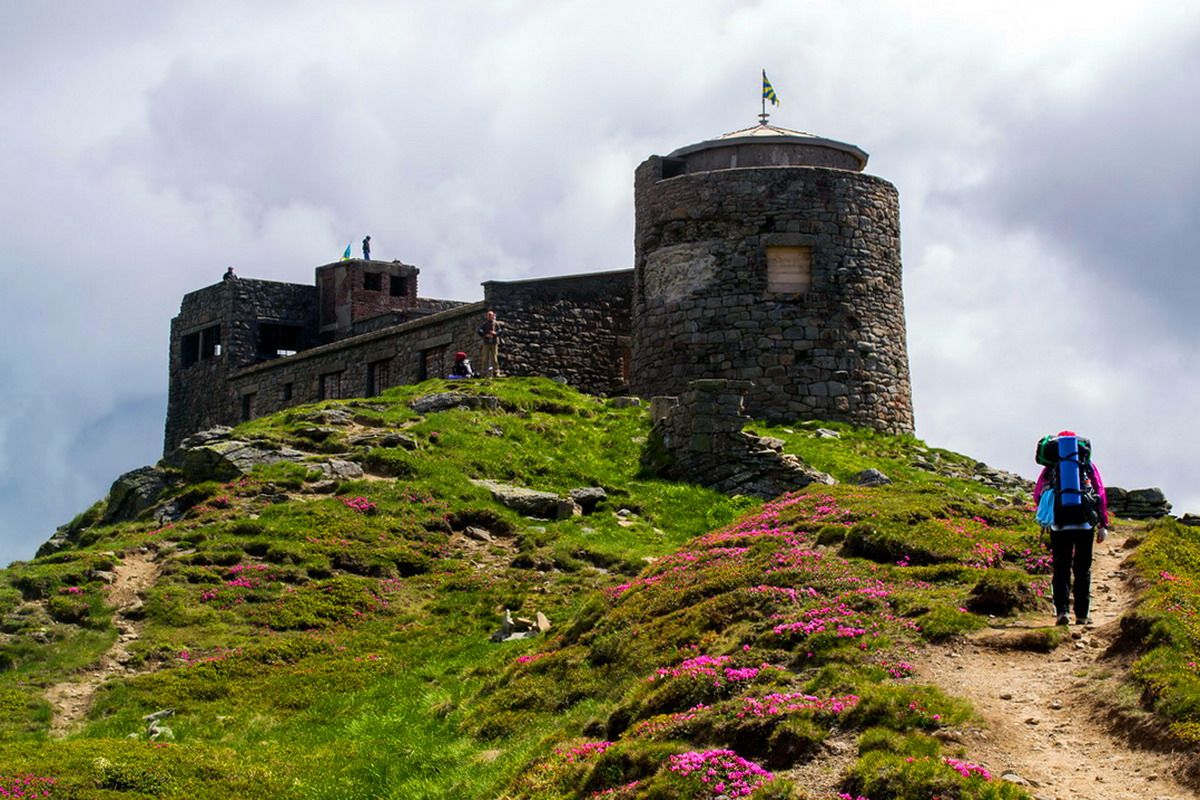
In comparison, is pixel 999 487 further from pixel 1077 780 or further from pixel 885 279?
pixel 1077 780

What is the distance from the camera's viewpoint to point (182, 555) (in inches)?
1005

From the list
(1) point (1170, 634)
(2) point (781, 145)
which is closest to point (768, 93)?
Answer: (2) point (781, 145)

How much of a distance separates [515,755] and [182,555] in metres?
12.1

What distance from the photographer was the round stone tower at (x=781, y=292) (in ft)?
119

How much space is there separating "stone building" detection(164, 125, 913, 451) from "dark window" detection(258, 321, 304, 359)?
14.7 meters

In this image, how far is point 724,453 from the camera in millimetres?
31172

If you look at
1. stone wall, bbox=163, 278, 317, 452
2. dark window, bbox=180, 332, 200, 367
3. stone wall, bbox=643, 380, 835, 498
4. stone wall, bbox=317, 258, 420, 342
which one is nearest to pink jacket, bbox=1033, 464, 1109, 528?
stone wall, bbox=643, 380, 835, 498

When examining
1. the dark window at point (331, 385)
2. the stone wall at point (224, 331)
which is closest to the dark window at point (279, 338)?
the stone wall at point (224, 331)

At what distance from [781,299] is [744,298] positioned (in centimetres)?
87

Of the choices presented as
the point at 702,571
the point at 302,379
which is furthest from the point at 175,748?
the point at 302,379

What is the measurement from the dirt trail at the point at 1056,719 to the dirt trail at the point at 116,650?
447 inches

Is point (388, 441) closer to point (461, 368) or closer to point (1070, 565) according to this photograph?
point (461, 368)

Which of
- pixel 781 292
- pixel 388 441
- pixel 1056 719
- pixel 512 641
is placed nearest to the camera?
pixel 1056 719

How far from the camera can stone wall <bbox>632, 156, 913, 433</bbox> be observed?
36375 millimetres
